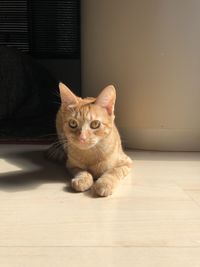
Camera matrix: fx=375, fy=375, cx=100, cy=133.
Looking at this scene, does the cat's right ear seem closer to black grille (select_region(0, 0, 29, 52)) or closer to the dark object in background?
the dark object in background

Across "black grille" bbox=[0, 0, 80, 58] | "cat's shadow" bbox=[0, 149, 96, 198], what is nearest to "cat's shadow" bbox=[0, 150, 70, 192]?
"cat's shadow" bbox=[0, 149, 96, 198]

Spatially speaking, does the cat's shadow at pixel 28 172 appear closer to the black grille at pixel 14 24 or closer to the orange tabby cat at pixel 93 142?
the orange tabby cat at pixel 93 142

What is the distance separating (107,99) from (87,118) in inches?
3.5

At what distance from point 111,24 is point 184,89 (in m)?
0.37

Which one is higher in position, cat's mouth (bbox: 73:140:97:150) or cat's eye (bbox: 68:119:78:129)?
cat's eye (bbox: 68:119:78:129)

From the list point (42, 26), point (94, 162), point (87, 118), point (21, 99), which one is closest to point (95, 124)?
point (87, 118)

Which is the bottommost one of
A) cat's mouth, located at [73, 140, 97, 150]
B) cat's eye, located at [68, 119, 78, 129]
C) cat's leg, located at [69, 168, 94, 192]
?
cat's leg, located at [69, 168, 94, 192]

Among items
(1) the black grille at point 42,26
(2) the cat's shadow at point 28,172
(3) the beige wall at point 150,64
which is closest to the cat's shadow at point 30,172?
(2) the cat's shadow at point 28,172

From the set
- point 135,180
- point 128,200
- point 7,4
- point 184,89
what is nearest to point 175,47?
point 184,89

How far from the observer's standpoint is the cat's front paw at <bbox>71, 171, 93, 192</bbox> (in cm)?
102

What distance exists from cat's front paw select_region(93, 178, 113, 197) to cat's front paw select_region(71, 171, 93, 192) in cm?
3

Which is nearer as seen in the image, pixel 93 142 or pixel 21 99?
pixel 93 142

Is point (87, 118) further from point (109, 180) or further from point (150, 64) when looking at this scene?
point (150, 64)

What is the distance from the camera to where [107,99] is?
42.5 inches
